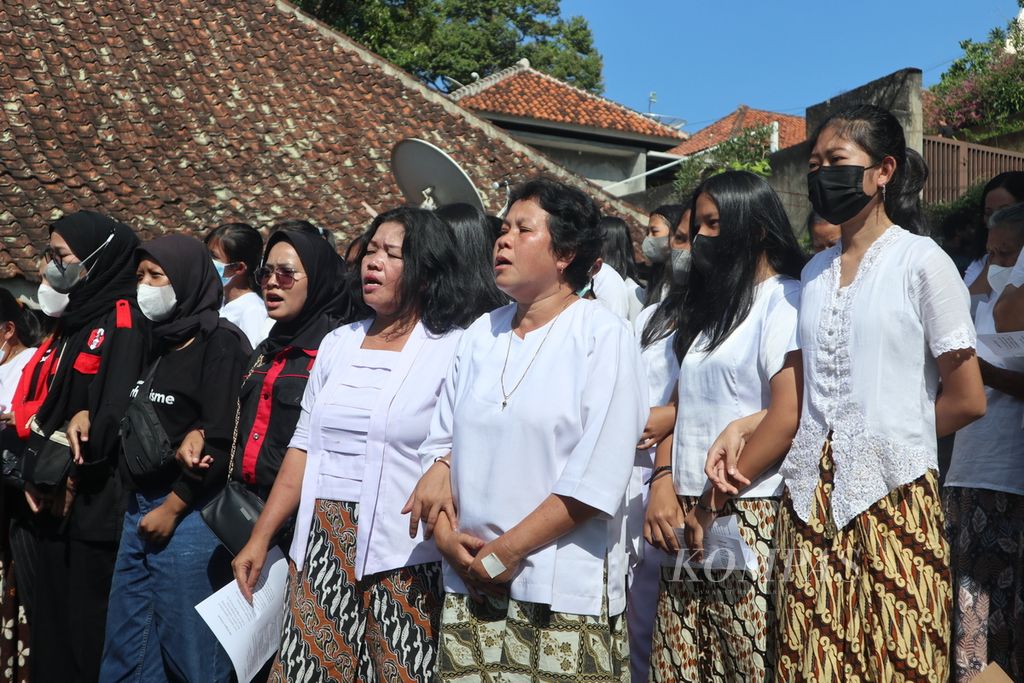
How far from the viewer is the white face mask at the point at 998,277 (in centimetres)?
401

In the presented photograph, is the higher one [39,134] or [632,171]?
[632,171]

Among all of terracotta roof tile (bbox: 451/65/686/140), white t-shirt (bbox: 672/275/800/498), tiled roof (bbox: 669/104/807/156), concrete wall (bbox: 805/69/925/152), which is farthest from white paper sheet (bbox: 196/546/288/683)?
tiled roof (bbox: 669/104/807/156)

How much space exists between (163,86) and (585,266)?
488 inches

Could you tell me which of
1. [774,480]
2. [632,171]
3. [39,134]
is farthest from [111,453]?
[632,171]

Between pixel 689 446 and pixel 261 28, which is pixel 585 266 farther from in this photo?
pixel 261 28

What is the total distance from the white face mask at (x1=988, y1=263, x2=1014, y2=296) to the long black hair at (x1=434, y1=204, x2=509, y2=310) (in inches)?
77.9

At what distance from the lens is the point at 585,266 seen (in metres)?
3.54

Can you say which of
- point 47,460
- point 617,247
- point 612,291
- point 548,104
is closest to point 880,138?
point 612,291

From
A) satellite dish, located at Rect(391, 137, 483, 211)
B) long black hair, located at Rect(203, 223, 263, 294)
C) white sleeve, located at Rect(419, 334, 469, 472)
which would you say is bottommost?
white sleeve, located at Rect(419, 334, 469, 472)

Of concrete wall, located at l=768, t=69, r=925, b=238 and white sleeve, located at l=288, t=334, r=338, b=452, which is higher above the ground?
concrete wall, located at l=768, t=69, r=925, b=238

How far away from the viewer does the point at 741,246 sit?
138 inches

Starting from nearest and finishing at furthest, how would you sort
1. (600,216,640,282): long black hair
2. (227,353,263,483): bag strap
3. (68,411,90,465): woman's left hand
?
(227,353,263,483): bag strap < (68,411,90,465): woman's left hand < (600,216,640,282): long black hair

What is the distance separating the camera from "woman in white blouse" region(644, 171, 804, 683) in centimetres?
312

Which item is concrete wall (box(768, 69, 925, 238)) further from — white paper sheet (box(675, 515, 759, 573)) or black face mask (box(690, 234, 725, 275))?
white paper sheet (box(675, 515, 759, 573))
